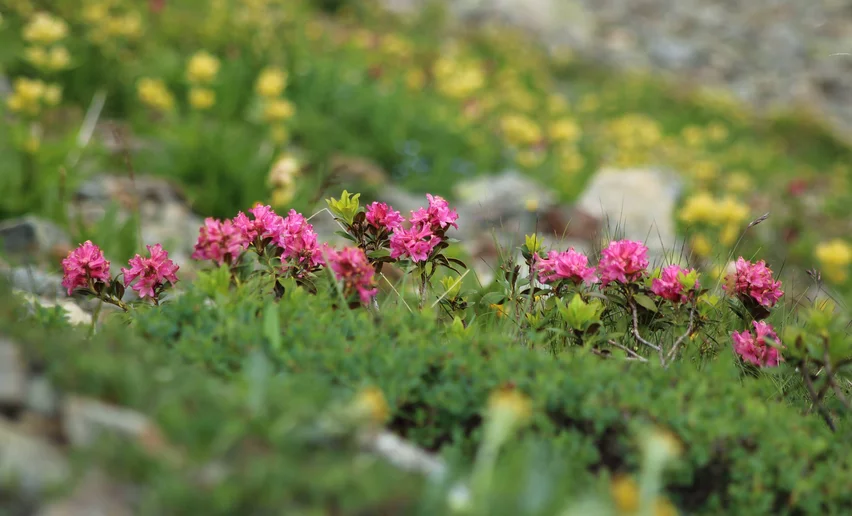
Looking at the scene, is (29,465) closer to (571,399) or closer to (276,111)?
(571,399)

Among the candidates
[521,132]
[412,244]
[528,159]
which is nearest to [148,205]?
[412,244]

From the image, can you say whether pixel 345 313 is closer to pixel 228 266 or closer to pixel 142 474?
pixel 228 266

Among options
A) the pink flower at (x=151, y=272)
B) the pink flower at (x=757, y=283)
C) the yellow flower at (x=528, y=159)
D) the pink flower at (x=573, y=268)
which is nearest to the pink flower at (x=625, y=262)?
the pink flower at (x=573, y=268)

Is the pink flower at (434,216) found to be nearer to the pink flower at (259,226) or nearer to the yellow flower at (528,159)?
the pink flower at (259,226)

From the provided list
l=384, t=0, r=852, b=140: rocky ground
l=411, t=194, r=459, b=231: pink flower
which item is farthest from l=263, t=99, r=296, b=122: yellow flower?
→ l=384, t=0, r=852, b=140: rocky ground

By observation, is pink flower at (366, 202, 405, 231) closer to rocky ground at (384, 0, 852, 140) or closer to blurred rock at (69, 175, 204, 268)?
blurred rock at (69, 175, 204, 268)
